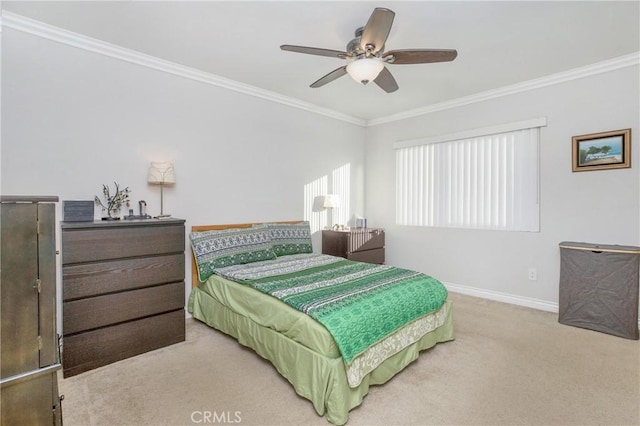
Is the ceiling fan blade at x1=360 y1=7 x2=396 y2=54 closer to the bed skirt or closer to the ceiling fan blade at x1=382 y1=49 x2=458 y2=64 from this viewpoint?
the ceiling fan blade at x1=382 y1=49 x2=458 y2=64

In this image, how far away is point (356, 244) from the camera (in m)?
4.31

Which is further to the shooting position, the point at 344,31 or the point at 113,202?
the point at 113,202

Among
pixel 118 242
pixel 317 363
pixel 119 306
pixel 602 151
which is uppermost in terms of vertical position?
pixel 602 151

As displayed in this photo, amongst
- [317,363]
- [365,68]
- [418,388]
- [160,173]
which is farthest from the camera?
[160,173]

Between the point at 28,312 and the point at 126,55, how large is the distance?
8.51ft

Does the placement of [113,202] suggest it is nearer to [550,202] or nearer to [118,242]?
Result: [118,242]

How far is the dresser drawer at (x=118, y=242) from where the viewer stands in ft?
7.17

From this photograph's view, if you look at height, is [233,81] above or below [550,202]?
above

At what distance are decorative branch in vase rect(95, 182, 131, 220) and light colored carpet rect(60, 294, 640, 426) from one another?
1.26m

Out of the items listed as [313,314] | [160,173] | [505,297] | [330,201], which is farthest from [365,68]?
[505,297]

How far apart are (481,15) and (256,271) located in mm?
2727

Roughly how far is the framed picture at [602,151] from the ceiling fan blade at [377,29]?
2617 millimetres

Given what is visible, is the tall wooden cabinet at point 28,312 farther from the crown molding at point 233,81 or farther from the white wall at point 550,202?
the white wall at point 550,202

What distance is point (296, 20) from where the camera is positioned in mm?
2342
